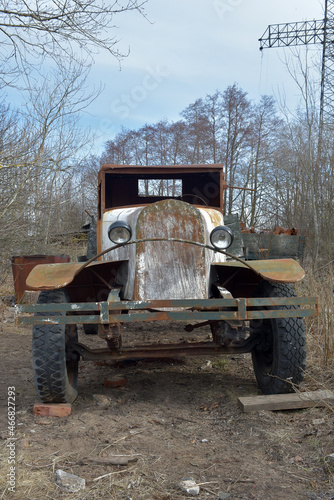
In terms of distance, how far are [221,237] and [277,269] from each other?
19.9 inches

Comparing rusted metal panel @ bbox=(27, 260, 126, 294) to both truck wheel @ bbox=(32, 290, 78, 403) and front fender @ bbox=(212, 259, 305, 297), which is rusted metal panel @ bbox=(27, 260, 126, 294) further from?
front fender @ bbox=(212, 259, 305, 297)

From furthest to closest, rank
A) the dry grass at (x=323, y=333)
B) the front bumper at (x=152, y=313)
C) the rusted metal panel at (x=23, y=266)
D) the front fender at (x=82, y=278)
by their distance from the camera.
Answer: the rusted metal panel at (x=23, y=266) → the dry grass at (x=323, y=333) → the front fender at (x=82, y=278) → the front bumper at (x=152, y=313)

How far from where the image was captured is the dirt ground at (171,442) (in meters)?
2.27

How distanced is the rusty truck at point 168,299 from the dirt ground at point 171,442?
0.36 m

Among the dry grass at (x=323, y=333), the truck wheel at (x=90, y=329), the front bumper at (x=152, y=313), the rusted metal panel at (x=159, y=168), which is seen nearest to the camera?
the front bumper at (x=152, y=313)

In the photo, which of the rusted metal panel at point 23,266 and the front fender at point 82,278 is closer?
the front fender at point 82,278

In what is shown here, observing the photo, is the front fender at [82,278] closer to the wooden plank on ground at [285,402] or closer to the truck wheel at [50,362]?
the truck wheel at [50,362]

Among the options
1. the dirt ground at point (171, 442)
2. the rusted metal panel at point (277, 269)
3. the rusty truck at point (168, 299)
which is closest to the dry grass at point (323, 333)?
the dirt ground at point (171, 442)

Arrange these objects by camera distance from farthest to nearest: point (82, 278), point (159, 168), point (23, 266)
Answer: point (23, 266) → point (159, 168) → point (82, 278)

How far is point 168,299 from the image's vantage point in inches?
130

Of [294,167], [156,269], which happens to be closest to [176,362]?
[156,269]

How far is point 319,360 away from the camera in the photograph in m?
4.36

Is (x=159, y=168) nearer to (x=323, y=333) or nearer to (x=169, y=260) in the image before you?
(x=169, y=260)

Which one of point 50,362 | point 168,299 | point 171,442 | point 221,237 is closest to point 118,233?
point 168,299
